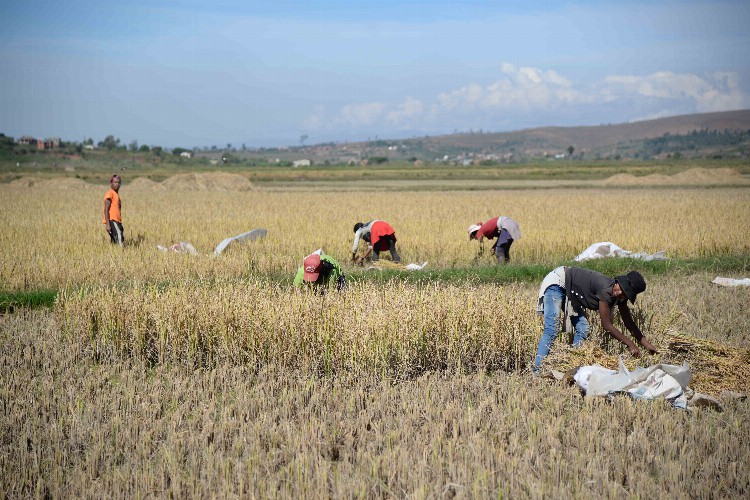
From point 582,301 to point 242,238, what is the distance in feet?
31.1

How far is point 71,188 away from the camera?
36719 mm

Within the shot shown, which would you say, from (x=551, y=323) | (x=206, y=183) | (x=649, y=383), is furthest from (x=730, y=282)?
(x=206, y=183)

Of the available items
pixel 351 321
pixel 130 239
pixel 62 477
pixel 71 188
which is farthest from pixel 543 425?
pixel 71 188

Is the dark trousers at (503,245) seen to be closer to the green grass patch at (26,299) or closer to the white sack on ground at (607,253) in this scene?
the white sack on ground at (607,253)

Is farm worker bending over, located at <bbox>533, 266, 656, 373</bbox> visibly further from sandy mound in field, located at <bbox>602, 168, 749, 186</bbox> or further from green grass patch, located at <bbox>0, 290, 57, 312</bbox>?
sandy mound in field, located at <bbox>602, 168, 749, 186</bbox>

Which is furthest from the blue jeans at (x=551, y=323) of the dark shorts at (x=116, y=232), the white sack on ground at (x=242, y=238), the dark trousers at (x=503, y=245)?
the dark shorts at (x=116, y=232)

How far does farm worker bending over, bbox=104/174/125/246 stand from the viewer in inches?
517

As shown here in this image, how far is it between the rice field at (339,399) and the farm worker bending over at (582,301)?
27cm

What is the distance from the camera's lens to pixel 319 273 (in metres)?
8.05

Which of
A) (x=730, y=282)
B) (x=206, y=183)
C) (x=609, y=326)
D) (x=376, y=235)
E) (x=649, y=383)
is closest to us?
(x=649, y=383)

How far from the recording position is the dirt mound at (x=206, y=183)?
132ft

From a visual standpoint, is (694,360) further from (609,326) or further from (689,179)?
(689,179)

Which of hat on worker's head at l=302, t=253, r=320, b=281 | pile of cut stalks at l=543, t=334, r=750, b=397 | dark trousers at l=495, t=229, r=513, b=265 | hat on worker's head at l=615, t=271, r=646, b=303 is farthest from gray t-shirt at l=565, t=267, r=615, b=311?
dark trousers at l=495, t=229, r=513, b=265

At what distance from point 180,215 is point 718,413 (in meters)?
17.6
